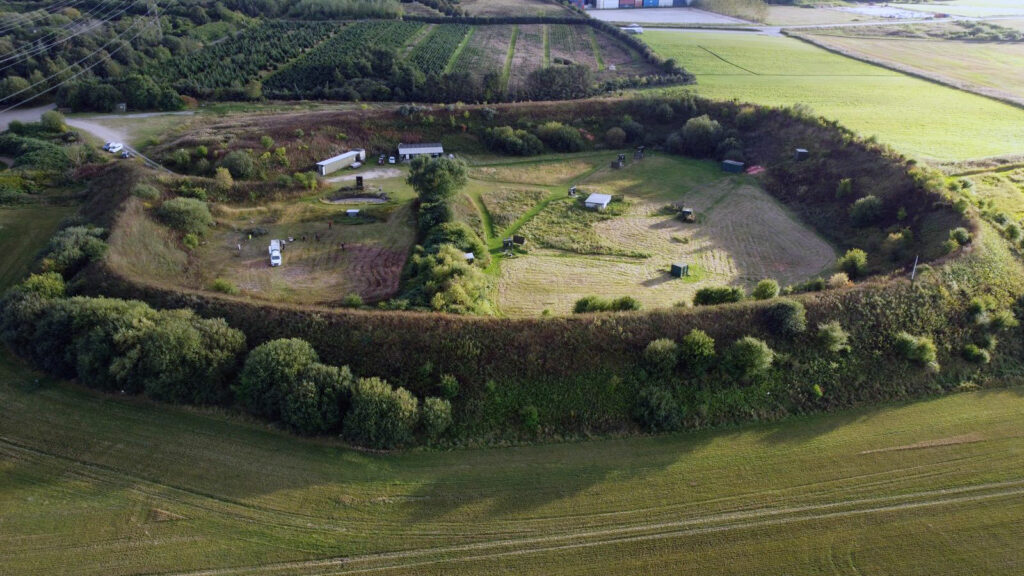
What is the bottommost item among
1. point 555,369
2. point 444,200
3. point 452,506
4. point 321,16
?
point 452,506

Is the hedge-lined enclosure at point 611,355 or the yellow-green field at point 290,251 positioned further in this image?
the yellow-green field at point 290,251

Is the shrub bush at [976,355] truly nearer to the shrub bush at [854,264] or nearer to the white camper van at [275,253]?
the shrub bush at [854,264]

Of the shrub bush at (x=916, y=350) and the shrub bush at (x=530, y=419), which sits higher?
the shrub bush at (x=916, y=350)

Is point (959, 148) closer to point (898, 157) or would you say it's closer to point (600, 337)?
point (898, 157)

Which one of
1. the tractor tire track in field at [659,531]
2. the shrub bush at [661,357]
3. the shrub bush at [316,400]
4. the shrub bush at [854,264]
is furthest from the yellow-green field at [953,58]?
the shrub bush at [316,400]

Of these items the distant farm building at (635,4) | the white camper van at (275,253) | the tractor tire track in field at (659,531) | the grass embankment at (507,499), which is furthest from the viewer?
the distant farm building at (635,4)

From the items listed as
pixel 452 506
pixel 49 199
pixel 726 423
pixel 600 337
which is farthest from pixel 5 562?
pixel 49 199

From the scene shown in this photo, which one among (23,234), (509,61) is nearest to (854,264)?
(23,234)

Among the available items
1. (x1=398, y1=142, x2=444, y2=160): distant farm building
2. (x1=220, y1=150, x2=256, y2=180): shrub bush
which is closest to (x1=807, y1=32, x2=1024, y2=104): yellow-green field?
(x1=398, y1=142, x2=444, y2=160): distant farm building

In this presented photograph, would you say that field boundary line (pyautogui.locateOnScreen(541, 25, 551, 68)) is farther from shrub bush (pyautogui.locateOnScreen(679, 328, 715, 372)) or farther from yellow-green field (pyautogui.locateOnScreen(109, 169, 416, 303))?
shrub bush (pyautogui.locateOnScreen(679, 328, 715, 372))
